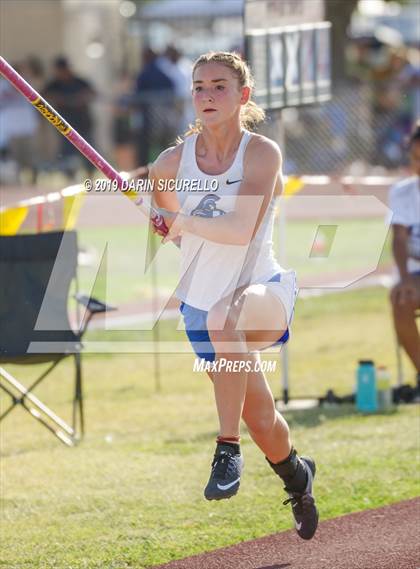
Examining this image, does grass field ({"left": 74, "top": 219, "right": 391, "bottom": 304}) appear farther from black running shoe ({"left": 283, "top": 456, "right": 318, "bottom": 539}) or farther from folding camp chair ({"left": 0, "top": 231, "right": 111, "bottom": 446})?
black running shoe ({"left": 283, "top": 456, "right": 318, "bottom": 539})

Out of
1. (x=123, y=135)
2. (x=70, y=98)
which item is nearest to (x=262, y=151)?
(x=70, y=98)

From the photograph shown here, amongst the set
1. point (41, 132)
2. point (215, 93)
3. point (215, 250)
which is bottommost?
point (41, 132)

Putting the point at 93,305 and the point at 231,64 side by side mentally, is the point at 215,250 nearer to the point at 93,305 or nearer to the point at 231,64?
the point at 231,64

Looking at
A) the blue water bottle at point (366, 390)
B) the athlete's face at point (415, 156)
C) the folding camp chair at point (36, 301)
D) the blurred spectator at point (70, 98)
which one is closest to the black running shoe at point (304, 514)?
the folding camp chair at point (36, 301)

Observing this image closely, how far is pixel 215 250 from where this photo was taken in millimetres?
5324

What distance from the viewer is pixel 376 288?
13.4 m

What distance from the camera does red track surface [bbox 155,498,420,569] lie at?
5.39m

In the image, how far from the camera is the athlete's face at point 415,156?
8.49m

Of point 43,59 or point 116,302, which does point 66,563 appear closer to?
point 116,302

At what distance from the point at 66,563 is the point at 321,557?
114 cm

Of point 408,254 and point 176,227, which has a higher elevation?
point 176,227

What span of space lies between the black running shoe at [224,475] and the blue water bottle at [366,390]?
10.3ft

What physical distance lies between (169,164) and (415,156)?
357 centimetres

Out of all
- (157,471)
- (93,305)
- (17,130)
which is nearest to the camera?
(157,471)
